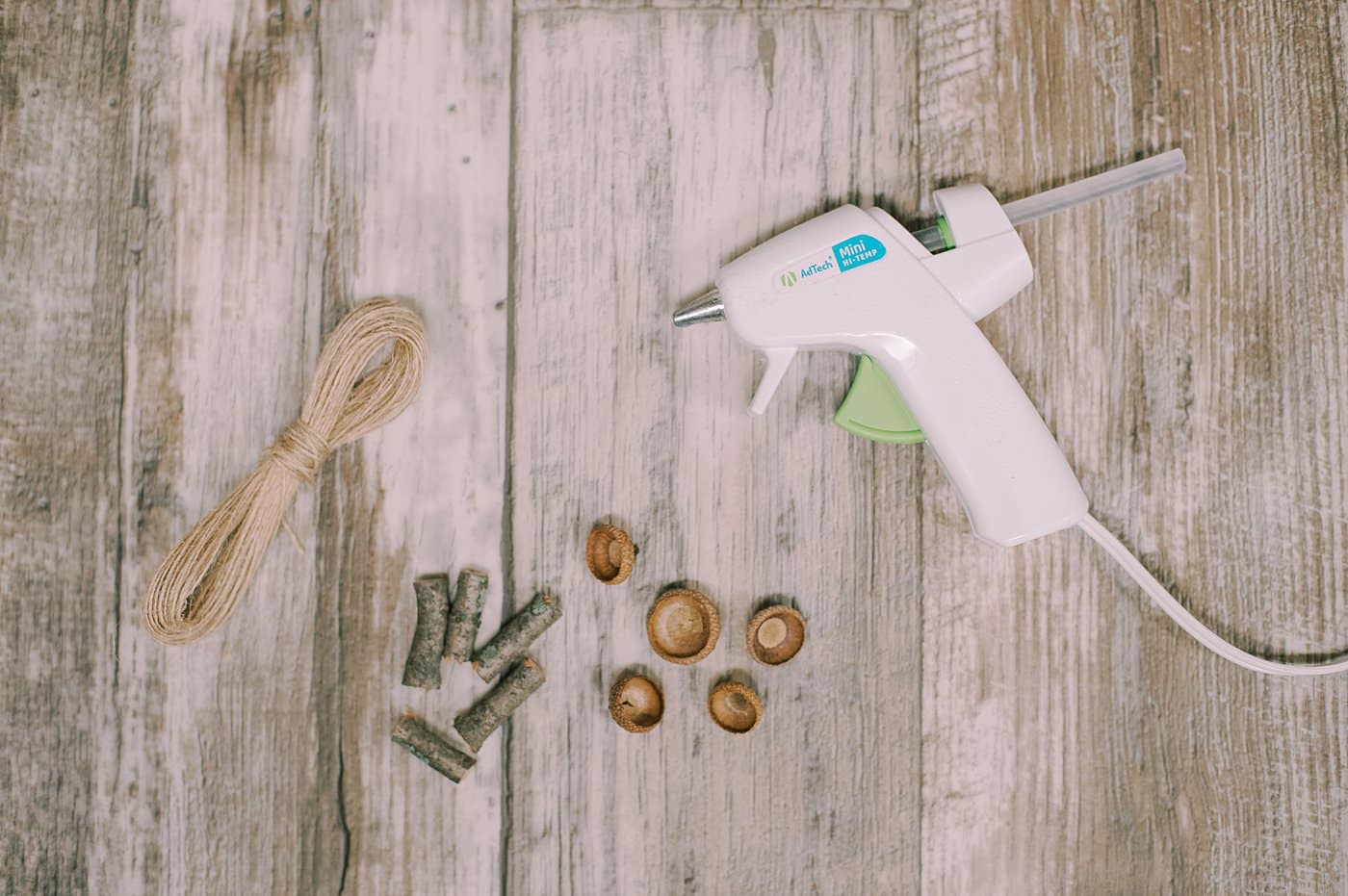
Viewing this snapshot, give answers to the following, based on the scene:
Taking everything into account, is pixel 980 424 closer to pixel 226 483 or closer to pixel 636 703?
pixel 636 703

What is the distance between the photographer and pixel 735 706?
100 cm

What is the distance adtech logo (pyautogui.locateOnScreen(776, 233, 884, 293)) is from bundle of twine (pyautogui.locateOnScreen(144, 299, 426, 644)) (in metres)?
0.38

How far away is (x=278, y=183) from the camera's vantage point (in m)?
1.00

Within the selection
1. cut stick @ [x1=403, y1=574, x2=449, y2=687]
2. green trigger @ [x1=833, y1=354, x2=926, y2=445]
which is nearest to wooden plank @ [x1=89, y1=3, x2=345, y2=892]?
cut stick @ [x1=403, y1=574, x2=449, y2=687]

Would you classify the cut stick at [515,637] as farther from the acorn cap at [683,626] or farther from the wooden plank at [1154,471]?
the wooden plank at [1154,471]

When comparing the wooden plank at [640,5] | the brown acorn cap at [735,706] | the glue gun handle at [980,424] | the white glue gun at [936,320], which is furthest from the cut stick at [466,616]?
Answer: the wooden plank at [640,5]

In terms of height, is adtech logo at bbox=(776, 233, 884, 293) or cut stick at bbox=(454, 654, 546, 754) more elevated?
adtech logo at bbox=(776, 233, 884, 293)

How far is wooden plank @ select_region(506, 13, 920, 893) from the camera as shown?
999mm

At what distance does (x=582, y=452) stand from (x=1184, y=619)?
2.24ft

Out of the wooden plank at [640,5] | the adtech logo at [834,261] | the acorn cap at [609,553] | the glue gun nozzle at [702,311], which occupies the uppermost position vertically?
the wooden plank at [640,5]

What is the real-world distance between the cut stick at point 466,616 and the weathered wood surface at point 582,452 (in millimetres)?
22

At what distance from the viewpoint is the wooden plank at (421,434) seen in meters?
1.00

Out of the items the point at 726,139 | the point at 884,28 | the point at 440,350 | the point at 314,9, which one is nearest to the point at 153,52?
the point at 314,9

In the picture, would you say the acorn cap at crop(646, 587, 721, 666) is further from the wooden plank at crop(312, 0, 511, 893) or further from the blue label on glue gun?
the blue label on glue gun
